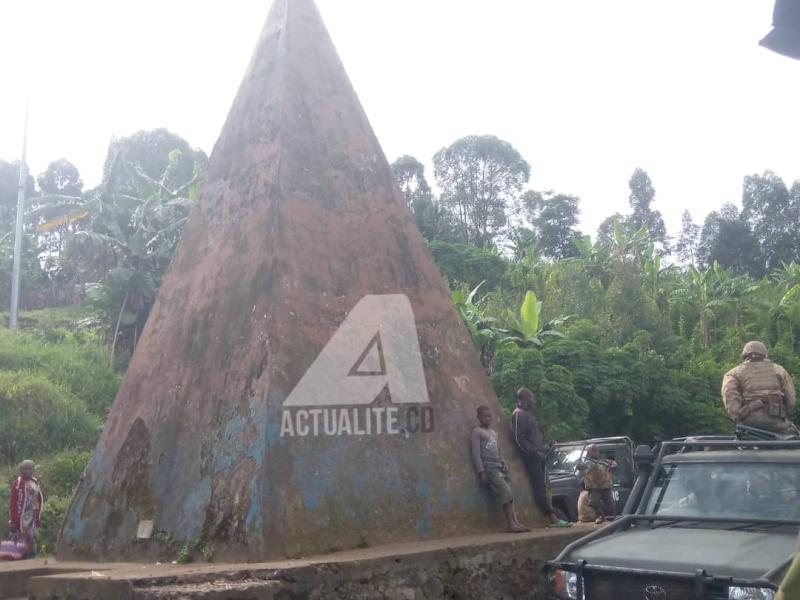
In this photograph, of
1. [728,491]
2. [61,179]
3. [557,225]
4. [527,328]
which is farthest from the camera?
[61,179]

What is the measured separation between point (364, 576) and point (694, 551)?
2113 mm

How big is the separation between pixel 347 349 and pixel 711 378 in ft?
52.7

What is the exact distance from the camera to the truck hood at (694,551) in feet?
14.0

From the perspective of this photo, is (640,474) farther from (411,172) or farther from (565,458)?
(411,172)

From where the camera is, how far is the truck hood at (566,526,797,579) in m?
4.28

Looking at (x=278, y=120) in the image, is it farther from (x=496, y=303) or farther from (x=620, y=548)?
(x=496, y=303)


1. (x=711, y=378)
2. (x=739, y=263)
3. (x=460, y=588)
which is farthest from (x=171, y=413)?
(x=739, y=263)

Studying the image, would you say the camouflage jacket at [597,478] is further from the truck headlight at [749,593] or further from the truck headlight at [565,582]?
the truck headlight at [749,593]

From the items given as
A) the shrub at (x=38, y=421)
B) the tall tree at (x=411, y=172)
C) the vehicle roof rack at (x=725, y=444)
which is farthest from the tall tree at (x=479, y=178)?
the vehicle roof rack at (x=725, y=444)

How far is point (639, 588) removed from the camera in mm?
4453

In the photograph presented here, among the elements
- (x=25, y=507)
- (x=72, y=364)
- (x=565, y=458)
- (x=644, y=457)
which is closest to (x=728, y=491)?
(x=644, y=457)

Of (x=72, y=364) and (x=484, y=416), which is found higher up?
(x=72, y=364)

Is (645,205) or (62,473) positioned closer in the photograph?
(62,473)

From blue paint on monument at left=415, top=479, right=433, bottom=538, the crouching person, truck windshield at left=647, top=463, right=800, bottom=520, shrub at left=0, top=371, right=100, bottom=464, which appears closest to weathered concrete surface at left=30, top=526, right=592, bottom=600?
blue paint on monument at left=415, top=479, right=433, bottom=538
